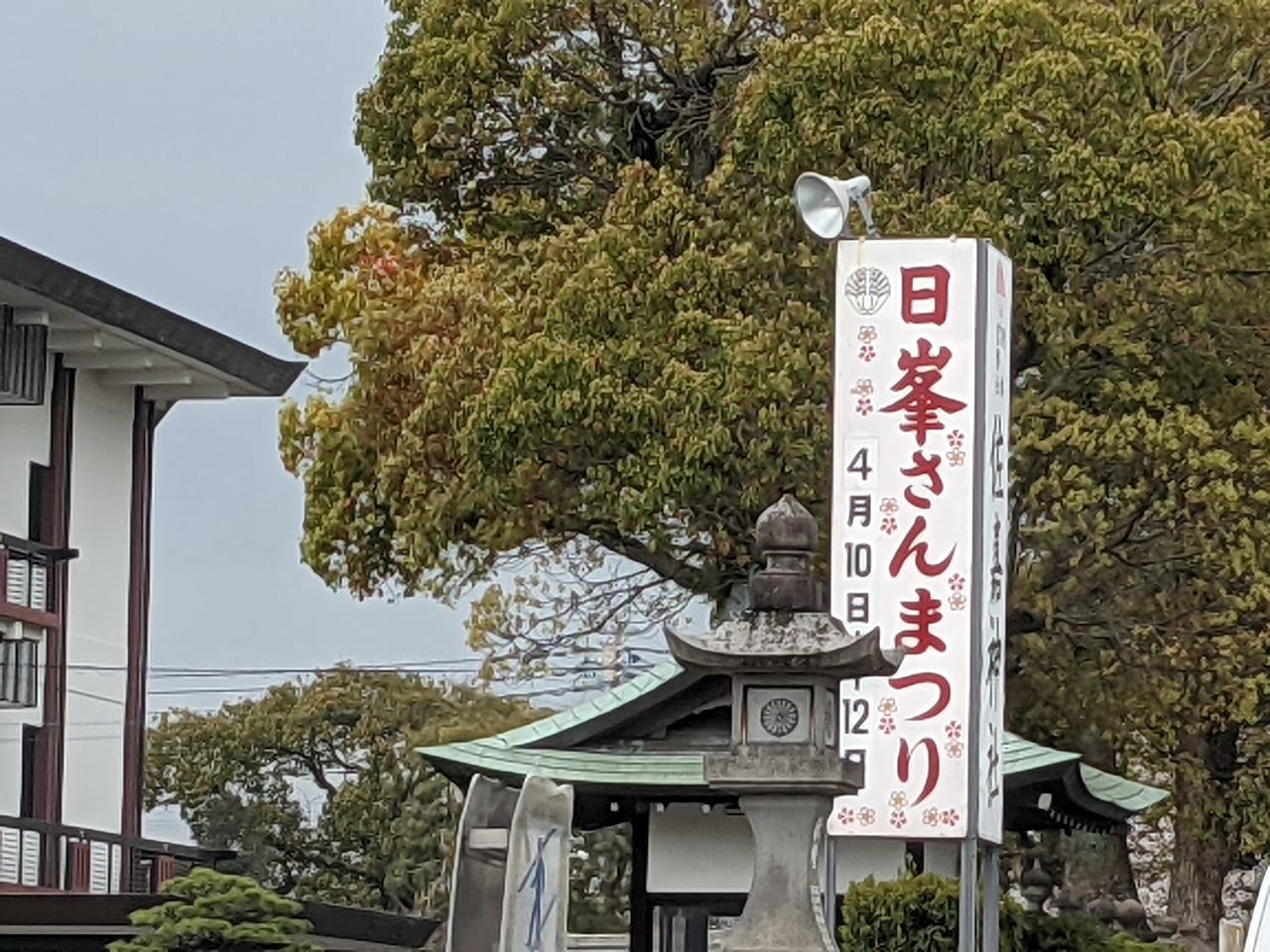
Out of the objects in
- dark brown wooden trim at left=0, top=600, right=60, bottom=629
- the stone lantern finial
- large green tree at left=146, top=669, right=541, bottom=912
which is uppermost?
the stone lantern finial

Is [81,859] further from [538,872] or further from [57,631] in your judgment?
[538,872]

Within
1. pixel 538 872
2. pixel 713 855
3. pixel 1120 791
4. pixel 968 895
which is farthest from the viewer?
pixel 1120 791

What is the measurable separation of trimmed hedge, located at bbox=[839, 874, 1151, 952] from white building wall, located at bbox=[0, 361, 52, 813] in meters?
12.4

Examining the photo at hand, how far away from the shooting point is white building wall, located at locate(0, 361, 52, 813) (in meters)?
27.5

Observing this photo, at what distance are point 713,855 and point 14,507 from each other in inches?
400

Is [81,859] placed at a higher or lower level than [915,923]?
lower

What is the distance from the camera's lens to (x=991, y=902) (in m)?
17.7

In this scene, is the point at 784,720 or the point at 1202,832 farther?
the point at 1202,832

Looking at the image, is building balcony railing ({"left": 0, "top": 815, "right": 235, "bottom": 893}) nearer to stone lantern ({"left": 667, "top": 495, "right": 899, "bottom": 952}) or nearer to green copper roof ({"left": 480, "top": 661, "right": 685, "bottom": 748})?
green copper roof ({"left": 480, "top": 661, "right": 685, "bottom": 748})

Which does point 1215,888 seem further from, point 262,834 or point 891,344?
point 262,834

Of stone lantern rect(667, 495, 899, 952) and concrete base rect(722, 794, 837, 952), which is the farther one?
stone lantern rect(667, 495, 899, 952)

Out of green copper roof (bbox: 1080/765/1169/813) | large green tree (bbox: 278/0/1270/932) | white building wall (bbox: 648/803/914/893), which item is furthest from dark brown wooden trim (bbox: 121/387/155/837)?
green copper roof (bbox: 1080/765/1169/813)

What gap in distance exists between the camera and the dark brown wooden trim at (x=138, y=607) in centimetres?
2988

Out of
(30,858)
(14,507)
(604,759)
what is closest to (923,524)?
(604,759)
